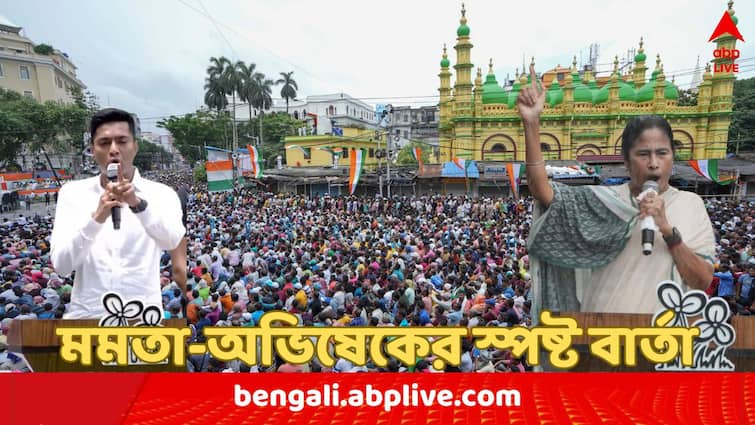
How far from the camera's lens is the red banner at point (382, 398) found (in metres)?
2.23

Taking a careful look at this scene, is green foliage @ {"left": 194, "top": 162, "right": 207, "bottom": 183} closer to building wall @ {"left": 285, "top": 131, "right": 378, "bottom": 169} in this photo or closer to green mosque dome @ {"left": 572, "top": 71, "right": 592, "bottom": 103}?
building wall @ {"left": 285, "top": 131, "right": 378, "bottom": 169}

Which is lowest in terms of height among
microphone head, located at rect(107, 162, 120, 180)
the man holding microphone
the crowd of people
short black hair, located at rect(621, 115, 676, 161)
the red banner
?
the crowd of people

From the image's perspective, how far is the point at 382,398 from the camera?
242 centimetres

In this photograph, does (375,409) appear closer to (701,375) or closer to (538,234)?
(538,234)

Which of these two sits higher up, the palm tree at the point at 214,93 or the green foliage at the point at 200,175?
the palm tree at the point at 214,93

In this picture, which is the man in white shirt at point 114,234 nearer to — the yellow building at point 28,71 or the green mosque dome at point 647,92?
the green mosque dome at point 647,92

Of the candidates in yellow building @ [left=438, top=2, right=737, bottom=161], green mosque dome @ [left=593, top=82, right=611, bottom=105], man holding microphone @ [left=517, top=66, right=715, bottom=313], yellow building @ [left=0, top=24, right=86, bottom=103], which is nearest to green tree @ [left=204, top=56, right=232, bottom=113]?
yellow building @ [left=0, top=24, right=86, bottom=103]

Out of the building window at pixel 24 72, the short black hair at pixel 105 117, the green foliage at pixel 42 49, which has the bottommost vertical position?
the short black hair at pixel 105 117

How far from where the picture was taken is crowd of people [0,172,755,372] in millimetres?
5594

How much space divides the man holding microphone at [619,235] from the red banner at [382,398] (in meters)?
0.49

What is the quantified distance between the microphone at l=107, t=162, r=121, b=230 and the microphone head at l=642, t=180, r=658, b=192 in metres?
2.90

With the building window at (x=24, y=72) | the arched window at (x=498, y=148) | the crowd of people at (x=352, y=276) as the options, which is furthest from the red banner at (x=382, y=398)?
the building window at (x=24, y=72)

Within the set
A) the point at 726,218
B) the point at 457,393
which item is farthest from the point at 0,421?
the point at 726,218

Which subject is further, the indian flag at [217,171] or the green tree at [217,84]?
the green tree at [217,84]
